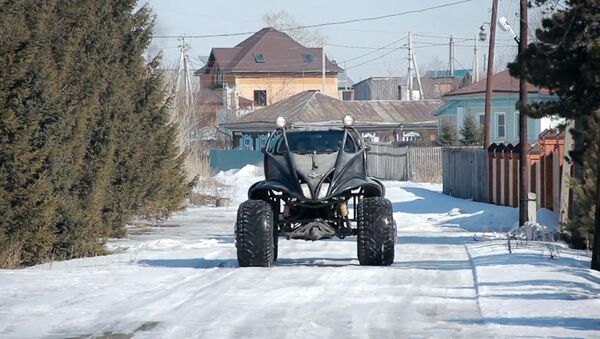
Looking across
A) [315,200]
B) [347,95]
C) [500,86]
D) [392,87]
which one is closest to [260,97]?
[392,87]

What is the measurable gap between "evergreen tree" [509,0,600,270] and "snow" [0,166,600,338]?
2362 mm

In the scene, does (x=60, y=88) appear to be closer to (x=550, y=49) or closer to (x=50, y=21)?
(x=50, y=21)

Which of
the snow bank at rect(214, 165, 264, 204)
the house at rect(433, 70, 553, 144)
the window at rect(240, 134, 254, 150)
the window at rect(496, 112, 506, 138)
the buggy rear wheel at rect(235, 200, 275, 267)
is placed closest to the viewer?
the buggy rear wheel at rect(235, 200, 275, 267)

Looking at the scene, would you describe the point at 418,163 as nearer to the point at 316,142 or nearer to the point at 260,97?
the point at 260,97

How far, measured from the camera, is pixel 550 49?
1594 cm

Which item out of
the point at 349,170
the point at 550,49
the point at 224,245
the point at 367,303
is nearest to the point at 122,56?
the point at 224,245

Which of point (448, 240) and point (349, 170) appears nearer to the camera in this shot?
point (349, 170)

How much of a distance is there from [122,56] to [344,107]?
44.2 metres

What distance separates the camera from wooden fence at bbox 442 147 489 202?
39.5 m

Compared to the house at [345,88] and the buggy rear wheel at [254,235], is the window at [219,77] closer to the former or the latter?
the house at [345,88]

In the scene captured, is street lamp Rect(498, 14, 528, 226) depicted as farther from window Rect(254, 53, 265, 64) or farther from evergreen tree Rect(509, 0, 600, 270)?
window Rect(254, 53, 265, 64)

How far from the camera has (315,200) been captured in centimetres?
1680

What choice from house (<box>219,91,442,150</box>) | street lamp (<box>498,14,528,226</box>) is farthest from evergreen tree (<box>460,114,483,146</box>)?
street lamp (<box>498,14,528,226</box>)

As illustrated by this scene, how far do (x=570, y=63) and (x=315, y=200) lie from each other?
14.7ft
